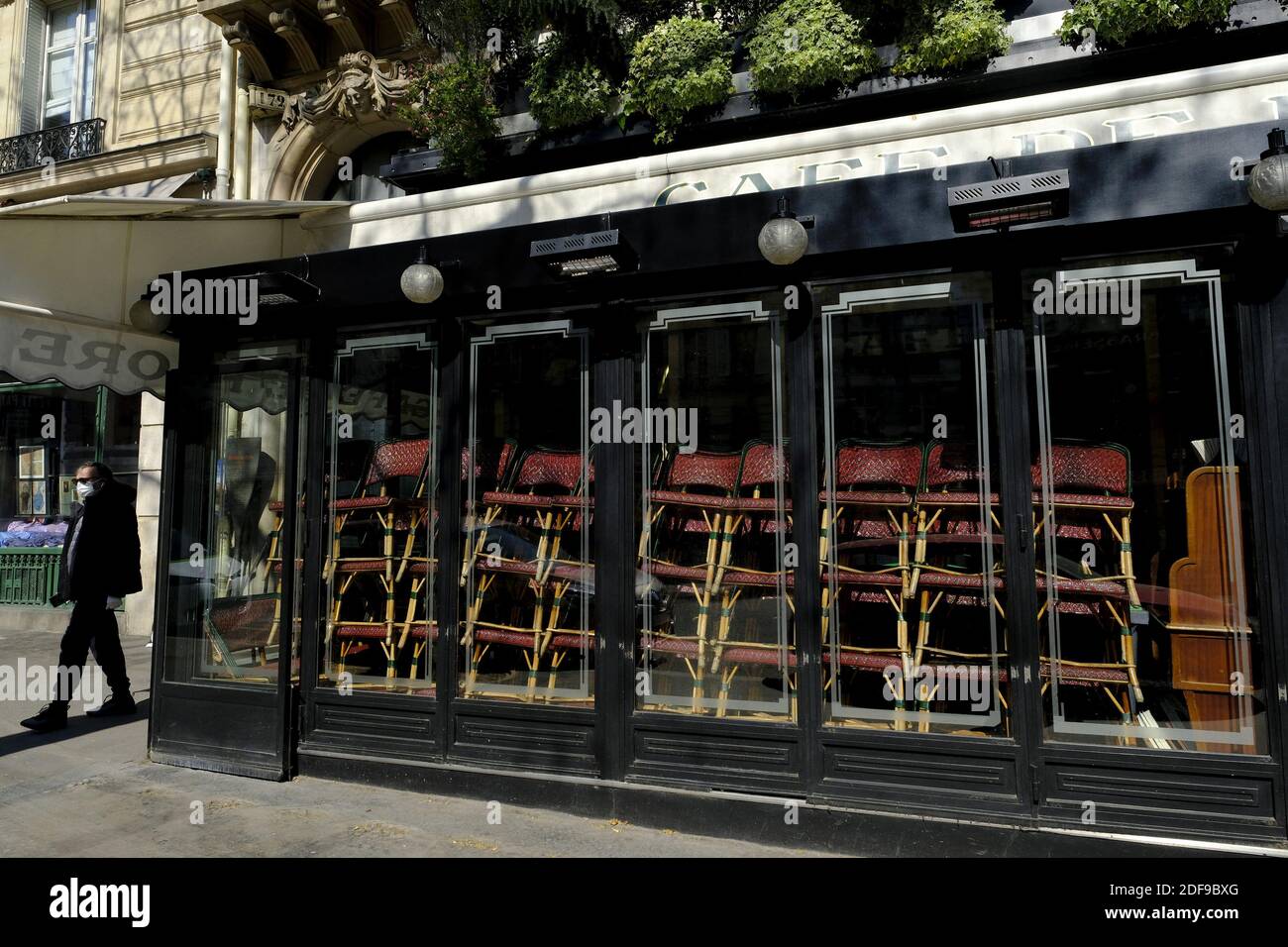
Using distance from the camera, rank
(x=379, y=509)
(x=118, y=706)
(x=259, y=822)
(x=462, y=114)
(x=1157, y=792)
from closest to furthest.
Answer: (x=1157, y=792) < (x=259, y=822) < (x=379, y=509) < (x=462, y=114) < (x=118, y=706)

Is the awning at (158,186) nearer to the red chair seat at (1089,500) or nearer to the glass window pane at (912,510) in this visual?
the glass window pane at (912,510)

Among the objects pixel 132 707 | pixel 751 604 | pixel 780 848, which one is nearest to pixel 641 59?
pixel 751 604

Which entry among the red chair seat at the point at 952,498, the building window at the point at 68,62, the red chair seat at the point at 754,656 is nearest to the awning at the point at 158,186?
the building window at the point at 68,62

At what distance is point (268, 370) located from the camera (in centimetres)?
580

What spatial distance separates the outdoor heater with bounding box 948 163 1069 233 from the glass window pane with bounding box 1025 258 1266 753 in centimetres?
42

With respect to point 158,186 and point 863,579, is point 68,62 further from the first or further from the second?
point 863,579

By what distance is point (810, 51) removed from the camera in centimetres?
536

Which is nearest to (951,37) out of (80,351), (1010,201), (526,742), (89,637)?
(1010,201)

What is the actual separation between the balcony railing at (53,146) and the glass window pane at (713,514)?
455 inches

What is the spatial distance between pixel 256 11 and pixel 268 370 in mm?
7364

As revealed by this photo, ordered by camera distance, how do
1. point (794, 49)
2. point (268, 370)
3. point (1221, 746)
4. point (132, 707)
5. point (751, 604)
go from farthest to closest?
point (132, 707) → point (268, 370) → point (794, 49) → point (751, 604) → point (1221, 746)

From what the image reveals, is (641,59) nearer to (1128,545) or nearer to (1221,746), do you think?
(1128,545)

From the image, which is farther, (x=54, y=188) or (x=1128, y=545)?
(x=54, y=188)

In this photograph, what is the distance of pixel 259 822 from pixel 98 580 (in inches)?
134
